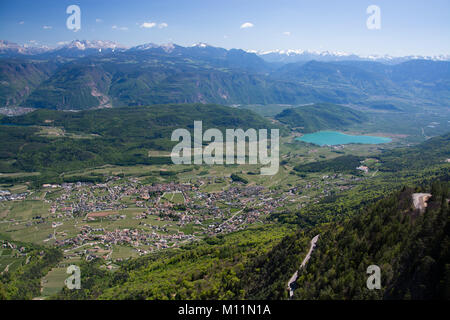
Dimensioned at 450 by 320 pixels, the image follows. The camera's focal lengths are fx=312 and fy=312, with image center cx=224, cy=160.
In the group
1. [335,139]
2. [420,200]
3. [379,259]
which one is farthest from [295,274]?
[335,139]

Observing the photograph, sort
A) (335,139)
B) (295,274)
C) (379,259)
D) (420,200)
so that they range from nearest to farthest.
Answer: (379,259)
(295,274)
(420,200)
(335,139)

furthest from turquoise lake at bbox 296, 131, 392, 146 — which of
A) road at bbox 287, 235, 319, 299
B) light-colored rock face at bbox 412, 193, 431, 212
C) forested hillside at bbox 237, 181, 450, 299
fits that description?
forested hillside at bbox 237, 181, 450, 299

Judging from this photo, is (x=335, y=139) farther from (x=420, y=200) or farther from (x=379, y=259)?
(x=379, y=259)

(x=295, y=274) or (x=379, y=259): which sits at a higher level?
(x=379, y=259)

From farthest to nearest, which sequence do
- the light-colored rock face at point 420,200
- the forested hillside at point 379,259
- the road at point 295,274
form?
the light-colored rock face at point 420,200
the road at point 295,274
the forested hillside at point 379,259

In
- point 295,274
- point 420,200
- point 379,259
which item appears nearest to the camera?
point 379,259

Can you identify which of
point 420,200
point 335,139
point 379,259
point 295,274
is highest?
point 420,200

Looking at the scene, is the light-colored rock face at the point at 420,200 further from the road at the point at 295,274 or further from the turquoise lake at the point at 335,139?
the turquoise lake at the point at 335,139

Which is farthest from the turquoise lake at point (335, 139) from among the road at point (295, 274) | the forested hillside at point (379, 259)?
the forested hillside at point (379, 259)
